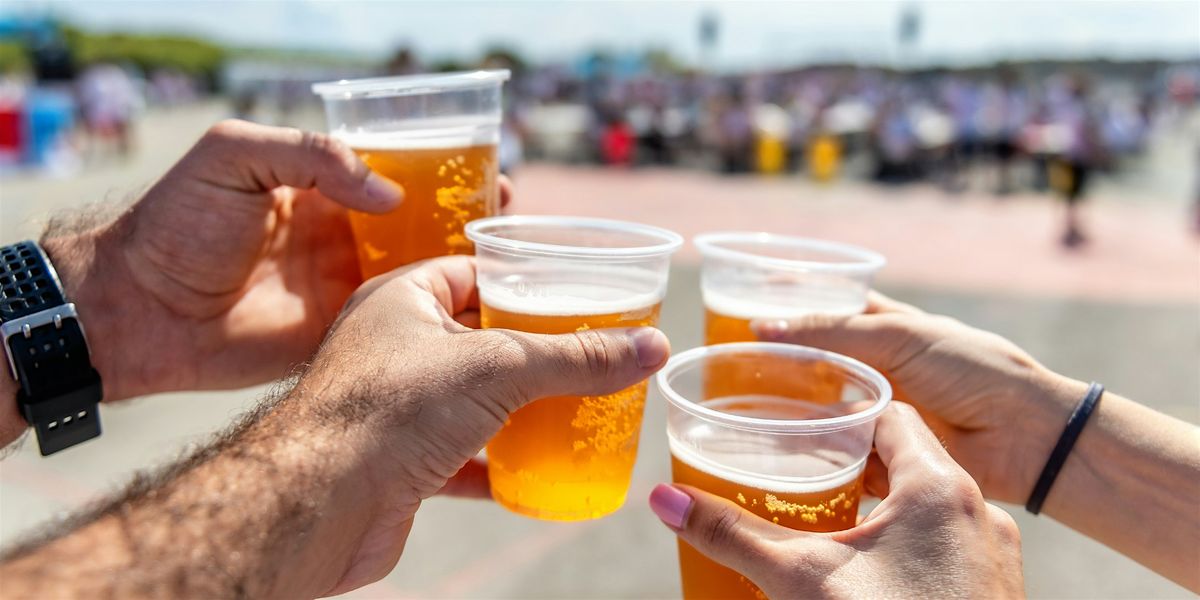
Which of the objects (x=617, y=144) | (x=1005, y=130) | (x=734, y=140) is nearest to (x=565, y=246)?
(x=734, y=140)

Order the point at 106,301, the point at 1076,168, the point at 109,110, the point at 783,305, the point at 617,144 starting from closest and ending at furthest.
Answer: the point at 783,305
the point at 106,301
the point at 1076,168
the point at 109,110
the point at 617,144

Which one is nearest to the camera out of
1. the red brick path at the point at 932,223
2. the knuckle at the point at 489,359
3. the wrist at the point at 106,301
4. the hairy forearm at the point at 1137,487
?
the knuckle at the point at 489,359

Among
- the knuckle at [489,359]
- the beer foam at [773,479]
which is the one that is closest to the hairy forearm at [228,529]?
the knuckle at [489,359]

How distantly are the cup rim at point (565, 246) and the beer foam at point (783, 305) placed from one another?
0.36m

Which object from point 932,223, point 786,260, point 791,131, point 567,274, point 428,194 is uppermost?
point 428,194

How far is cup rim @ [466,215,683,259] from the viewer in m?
1.50

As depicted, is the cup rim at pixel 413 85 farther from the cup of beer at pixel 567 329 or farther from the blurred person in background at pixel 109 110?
the blurred person in background at pixel 109 110

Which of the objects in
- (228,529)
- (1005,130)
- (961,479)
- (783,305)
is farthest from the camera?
(1005,130)

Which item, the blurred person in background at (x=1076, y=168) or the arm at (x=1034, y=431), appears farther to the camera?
the blurred person in background at (x=1076, y=168)

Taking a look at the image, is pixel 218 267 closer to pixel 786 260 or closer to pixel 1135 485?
pixel 786 260

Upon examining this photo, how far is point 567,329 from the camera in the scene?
147 centimetres

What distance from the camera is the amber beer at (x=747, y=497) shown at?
139 cm

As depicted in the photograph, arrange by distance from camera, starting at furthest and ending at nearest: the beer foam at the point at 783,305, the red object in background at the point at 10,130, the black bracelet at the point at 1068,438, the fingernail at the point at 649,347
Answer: the red object in background at the point at 10,130
the beer foam at the point at 783,305
the black bracelet at the point at 1068,438
the fingernail at the point at 649,347

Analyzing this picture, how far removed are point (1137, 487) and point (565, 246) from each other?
4.75ft
